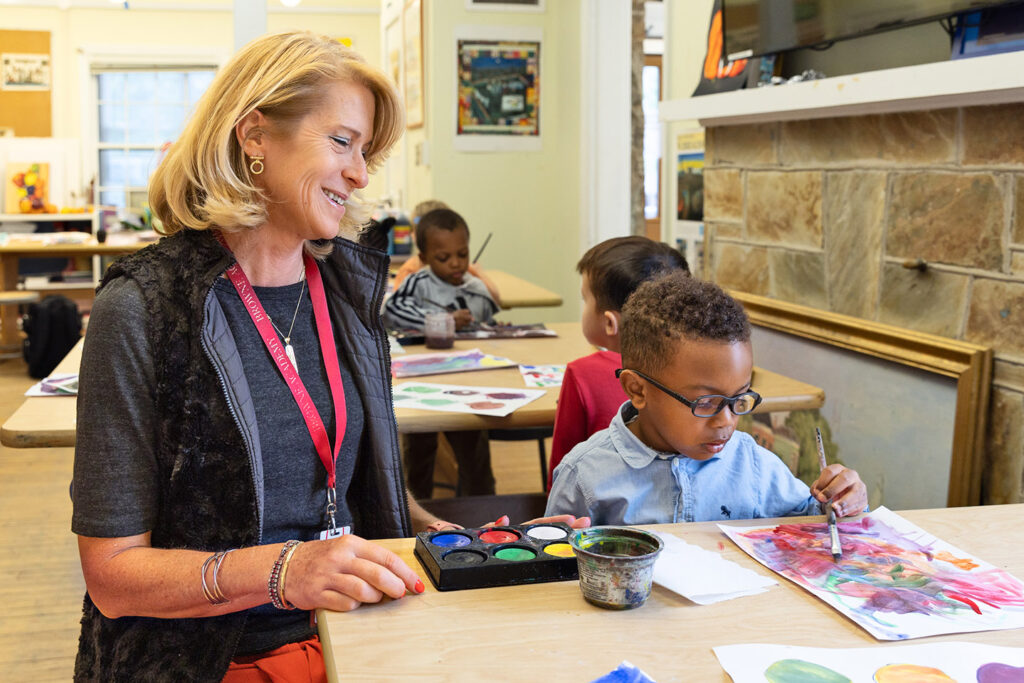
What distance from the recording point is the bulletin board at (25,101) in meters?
8.94

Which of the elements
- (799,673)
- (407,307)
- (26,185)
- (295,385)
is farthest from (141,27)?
(799,673)

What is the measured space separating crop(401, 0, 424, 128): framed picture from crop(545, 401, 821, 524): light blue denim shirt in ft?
15.3

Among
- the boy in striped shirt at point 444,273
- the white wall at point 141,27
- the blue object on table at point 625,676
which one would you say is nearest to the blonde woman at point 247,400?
the blue object on table at point 625,676

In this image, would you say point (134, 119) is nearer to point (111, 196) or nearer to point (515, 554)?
point (111, 196)

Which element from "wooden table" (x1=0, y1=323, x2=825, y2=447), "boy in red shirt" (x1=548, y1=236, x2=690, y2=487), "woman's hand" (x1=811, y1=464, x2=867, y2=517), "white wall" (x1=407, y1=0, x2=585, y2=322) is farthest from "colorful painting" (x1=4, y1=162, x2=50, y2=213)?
"woman's hand" (x1=811, y1=464, x2=867, y2=517)

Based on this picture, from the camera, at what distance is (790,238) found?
9.91 ft

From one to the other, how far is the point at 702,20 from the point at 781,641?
10.2 ft

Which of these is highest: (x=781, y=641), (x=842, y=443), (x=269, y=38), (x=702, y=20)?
(x=702, y=20)

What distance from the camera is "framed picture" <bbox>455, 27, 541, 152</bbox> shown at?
552 cm

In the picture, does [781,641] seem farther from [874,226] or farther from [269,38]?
[874,226]

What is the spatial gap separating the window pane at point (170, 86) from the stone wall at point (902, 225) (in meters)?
7.53

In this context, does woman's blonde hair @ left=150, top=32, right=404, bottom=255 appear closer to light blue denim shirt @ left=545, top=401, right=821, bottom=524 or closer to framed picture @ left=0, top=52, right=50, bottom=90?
light blue denim shirt @ left=545, top=401, right=821, bottom=524

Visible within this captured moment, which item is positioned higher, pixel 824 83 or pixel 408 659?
pixel 824 83

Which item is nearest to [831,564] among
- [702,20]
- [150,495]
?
[150,495]
